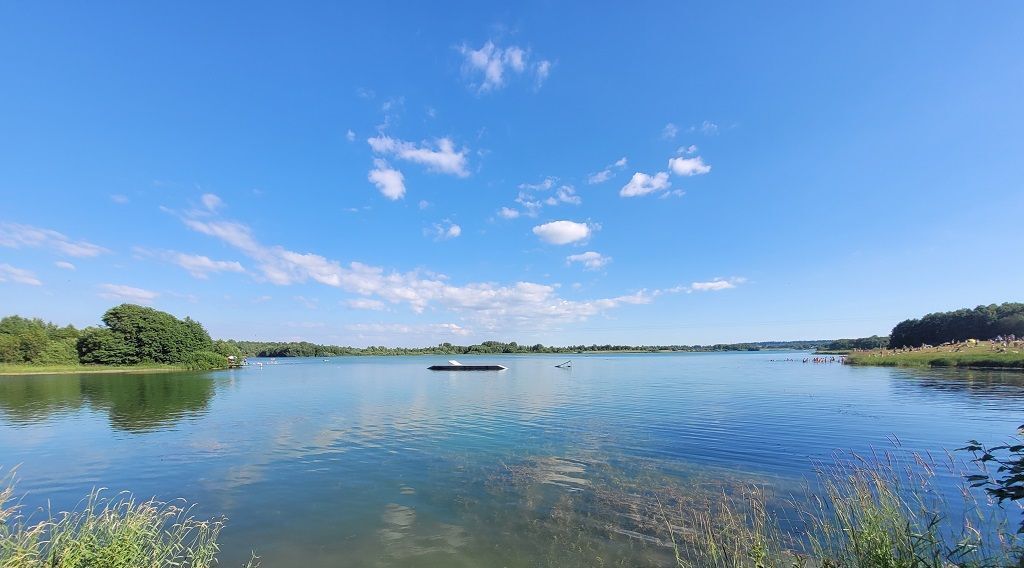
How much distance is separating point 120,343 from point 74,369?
995cm

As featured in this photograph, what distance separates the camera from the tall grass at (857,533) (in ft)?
23.7

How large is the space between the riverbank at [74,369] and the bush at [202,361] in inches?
148

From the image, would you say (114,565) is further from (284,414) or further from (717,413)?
(717,413)

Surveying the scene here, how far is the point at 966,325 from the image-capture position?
383 feet

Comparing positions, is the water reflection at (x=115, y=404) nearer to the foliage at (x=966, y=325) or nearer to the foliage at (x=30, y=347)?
the foliage at (x=30, y=347)

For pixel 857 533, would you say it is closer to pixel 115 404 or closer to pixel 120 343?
pixel 115 404

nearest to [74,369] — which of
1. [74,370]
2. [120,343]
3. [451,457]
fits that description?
[74,370]

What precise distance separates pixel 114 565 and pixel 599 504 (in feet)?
37.4

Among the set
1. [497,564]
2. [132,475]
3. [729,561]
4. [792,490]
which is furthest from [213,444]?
[792,490]

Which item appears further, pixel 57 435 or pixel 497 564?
pixel 57 435

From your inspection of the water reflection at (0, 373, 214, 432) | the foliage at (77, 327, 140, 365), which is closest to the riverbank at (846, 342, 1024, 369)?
the water reflection at (0, 373, 214, 432)

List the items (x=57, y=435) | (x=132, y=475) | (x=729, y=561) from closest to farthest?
(x=729, y=561) < (x=132, y=475) < (x=57, y=435)

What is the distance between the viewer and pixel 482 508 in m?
12.8

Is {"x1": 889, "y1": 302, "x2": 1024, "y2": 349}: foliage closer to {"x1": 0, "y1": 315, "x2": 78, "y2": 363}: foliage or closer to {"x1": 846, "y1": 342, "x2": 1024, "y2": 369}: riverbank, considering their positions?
{"x1": 846, "y1": 342, "x2": 1024, "y2": 369}: riverbank
